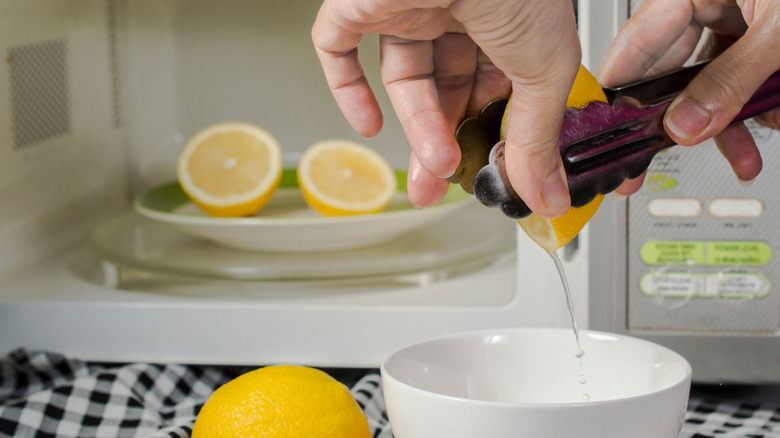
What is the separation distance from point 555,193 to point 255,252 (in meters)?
0.52

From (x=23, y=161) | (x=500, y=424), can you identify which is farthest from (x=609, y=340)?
(x=23, y=161)

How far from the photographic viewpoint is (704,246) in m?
0.66

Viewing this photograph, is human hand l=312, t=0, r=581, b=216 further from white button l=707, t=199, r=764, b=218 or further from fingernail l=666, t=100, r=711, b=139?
white button l=707, t=199, r=764, b=218

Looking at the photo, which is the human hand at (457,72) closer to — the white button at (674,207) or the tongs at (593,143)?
the tongs at (593,143)

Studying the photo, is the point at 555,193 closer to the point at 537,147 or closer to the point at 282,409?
the point at 537,147

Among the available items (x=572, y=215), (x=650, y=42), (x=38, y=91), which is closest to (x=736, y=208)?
(x=650, y=42)

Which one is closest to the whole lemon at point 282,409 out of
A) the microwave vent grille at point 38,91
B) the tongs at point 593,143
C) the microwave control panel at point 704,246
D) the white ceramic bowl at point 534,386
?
the white ceramic bowl at point 534,386

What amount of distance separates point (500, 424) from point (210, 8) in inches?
27.2

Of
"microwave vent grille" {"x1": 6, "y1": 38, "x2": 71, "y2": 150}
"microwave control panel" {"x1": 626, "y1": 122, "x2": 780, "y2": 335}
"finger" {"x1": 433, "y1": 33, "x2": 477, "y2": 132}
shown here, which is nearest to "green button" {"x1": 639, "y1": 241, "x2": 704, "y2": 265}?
"microwave control panel" {"x1": 626, "y1": 122, "x2": 780, "y2": 335}

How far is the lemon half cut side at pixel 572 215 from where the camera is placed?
458 mm

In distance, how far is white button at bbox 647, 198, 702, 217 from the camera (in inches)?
26.0

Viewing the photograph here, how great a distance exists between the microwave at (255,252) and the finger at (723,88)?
14 cm

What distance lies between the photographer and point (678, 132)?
481 millimetres

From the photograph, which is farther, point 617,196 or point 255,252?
point 255,252
